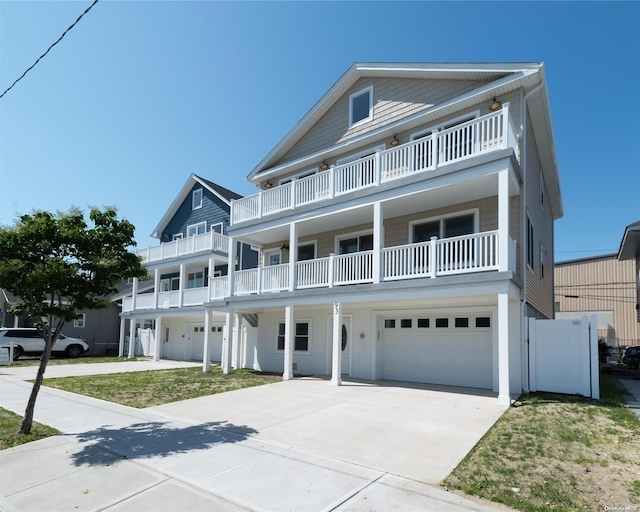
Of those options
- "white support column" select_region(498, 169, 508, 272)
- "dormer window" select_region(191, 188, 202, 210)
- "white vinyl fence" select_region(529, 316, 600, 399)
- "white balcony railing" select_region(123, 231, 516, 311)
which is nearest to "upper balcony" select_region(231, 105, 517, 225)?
"white support column" select_region(498, 169, 508, 272)

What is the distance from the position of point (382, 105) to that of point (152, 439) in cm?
1262

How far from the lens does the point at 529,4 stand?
1100 cm

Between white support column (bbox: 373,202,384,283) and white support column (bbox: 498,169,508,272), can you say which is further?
white support column (bbox: 373,202,384,283)

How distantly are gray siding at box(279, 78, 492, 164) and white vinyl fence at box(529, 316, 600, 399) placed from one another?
7436 millimetres

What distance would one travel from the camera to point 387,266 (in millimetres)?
11742

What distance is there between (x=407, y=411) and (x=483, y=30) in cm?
1097

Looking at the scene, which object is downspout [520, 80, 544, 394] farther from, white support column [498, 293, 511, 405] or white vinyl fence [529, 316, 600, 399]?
white support column [498, 293, 511, 405]

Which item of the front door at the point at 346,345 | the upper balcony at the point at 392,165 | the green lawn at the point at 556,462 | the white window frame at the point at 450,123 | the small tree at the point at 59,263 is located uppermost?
the white window frame at the point at 450,123

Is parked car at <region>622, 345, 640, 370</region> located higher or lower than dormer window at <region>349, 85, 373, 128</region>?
lower

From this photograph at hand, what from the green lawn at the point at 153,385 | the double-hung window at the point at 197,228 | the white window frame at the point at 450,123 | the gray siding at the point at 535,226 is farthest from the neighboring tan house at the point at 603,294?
the green lawn at the point at 153,385

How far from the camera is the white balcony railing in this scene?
1023cm

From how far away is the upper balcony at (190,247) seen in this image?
21.1 m

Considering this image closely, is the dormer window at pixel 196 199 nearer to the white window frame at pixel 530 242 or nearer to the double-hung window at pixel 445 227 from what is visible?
the double-hung window at pixel 445 227

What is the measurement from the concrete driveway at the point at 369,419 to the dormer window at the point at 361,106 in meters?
9.40
